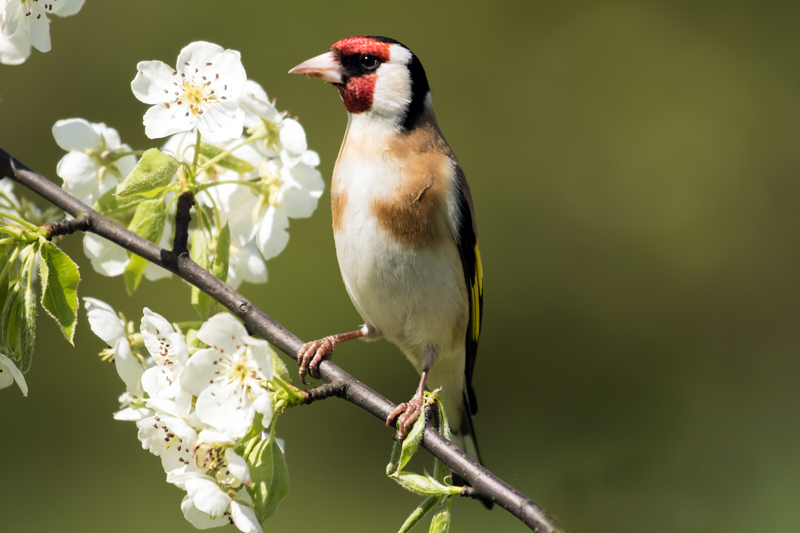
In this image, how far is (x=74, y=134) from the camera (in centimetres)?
130

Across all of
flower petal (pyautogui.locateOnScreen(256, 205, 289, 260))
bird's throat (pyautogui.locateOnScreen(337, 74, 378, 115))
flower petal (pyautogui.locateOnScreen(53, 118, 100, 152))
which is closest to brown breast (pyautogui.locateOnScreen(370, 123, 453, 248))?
bird's throat (pyautogui.locateOnScreen(337, 74, 378, 115))

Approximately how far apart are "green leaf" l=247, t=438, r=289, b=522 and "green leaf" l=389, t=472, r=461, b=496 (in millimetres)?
172

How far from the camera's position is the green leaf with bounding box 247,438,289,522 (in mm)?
984

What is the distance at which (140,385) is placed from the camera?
3.83 feet

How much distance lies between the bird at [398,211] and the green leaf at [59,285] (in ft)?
1.78

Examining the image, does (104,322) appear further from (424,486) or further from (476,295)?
(476,295)

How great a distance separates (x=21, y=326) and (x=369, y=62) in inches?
40.2

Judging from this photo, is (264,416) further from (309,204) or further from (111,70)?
(111,70)

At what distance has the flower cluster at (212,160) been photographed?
3.83ft

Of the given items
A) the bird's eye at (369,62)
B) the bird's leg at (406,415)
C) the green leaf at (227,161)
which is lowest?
the bird's leg at (406,415)

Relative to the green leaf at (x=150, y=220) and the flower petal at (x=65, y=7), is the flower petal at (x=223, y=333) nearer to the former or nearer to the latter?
the green leaf at (x=150, y=220)

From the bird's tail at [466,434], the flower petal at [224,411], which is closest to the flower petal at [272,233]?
the flower petal at [224,411]

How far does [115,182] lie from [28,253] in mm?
358

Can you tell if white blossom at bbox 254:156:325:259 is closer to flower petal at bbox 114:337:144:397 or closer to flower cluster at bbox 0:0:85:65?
flower petal at bbox 114:337:144:397
